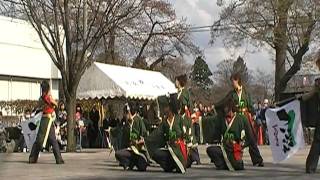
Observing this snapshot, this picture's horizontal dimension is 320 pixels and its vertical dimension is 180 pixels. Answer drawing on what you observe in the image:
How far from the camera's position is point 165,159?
45.4ft

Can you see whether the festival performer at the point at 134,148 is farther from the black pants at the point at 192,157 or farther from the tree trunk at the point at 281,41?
the tree trunk at the point at 281,41

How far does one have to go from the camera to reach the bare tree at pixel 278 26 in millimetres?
35688

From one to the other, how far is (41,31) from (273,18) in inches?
675

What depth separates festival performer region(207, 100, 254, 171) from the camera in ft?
45.9

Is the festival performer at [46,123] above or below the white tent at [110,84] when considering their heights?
below

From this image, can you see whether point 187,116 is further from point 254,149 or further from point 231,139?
point 254,149

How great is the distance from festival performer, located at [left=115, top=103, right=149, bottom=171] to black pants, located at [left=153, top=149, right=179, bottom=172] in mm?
606

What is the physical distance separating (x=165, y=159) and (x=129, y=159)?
1155mm

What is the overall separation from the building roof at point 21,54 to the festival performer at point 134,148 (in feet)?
88.4

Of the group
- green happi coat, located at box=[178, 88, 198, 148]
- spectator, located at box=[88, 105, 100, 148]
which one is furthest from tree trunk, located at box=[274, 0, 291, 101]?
green happi coat, located at box=[178, 88, 198, 148]

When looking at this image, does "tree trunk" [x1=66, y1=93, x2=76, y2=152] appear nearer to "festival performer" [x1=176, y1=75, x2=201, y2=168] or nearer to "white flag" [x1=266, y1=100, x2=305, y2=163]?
"festival performer" [x1=176, y1=75, x2=201, y2=168]

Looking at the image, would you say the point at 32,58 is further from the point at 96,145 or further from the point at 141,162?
the point at 141,162

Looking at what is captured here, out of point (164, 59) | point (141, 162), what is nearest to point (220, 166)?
point (141, 162)

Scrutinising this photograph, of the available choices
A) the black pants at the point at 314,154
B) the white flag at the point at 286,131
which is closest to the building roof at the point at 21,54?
the white flag at the point at 286,131
